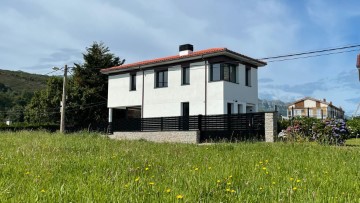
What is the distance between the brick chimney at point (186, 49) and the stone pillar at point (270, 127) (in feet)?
41.9

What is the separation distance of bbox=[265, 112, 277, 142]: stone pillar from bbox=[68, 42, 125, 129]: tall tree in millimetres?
25213

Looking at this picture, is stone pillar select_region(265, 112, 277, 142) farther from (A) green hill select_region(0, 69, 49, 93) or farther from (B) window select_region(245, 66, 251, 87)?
(A) green hill select_region(0, 69, 49, 93)

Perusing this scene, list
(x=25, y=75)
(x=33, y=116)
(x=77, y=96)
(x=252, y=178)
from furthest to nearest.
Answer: (x=25, y=75) → (x=33, y=116) → (x=77, y=96) → (x=252, y=178)

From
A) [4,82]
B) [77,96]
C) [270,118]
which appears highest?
[4,82]

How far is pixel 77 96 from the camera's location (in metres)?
40.0

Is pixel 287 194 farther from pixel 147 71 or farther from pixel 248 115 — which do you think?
pixel 147 71

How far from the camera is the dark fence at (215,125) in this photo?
18.9m

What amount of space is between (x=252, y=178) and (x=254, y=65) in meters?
24.7

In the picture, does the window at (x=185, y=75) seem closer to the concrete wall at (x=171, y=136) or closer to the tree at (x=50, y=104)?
the concrete wall at (x=171, y=136)

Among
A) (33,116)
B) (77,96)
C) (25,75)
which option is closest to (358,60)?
(77,96)

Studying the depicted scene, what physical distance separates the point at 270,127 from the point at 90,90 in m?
27.6

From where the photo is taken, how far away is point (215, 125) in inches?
859

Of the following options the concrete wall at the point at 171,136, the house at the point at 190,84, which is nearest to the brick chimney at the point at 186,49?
the house at the point at 190,84

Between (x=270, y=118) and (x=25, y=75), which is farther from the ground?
(x=25, y=75)
